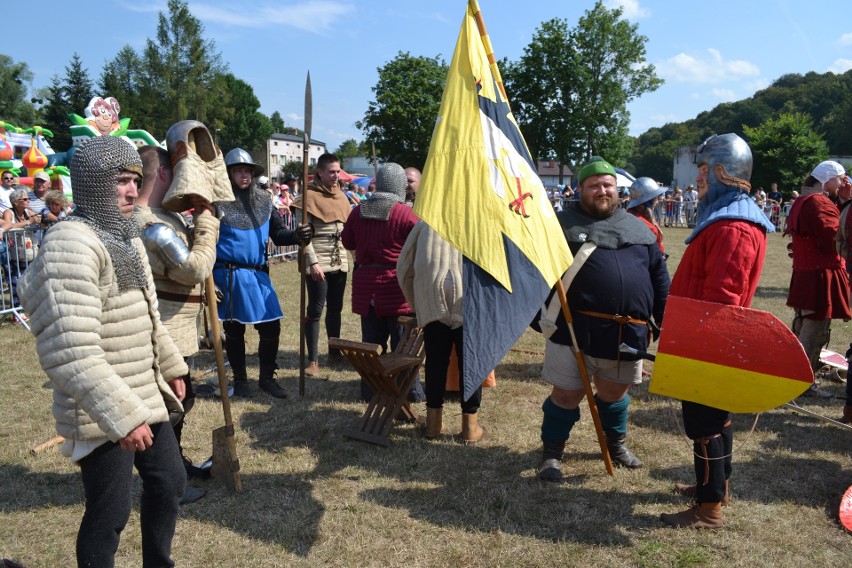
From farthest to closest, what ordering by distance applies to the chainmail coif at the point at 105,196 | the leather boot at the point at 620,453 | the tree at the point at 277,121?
the tree at the point at 277,121, the leather boot at the point at 620,453, the chainmail coif at the point at 105,196

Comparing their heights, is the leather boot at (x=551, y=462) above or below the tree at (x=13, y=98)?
below

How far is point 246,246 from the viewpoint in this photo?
4738 mm

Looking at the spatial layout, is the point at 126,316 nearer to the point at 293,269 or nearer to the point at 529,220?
the point at 529,220

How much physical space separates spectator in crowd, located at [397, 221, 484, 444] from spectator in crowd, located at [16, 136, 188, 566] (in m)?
2.03

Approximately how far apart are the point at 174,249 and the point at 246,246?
1.63 m

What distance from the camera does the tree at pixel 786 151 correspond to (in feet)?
107

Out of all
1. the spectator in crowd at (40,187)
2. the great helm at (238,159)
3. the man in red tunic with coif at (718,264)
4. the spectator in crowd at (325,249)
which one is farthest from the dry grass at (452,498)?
the spectator in crowd at (40,187)

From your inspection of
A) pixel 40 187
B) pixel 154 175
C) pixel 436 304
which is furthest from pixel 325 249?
pixel 40 187

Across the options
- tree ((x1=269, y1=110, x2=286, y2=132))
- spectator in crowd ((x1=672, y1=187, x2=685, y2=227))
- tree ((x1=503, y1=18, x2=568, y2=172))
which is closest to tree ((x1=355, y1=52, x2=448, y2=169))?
tree ((x1=503, y1=18, x2=568, y2=172))

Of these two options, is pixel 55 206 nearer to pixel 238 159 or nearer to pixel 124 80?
pixel 238 159

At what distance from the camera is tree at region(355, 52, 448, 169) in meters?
37.4

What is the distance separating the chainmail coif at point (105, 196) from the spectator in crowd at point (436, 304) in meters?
2.27

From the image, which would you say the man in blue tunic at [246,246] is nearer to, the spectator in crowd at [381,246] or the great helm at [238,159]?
the great helm at [238,159]

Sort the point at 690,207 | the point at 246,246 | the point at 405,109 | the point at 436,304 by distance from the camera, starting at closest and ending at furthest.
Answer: the point at 436,304 < the point at 246,246 < the point at 690,207 < the point at 405,109
